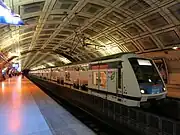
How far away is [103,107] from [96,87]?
1666 millimetres

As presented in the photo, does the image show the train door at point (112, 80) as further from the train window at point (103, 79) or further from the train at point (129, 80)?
the train window at point (103, 79)

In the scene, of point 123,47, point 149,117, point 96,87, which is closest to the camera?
point 149,117

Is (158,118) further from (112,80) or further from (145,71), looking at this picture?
(112,80)

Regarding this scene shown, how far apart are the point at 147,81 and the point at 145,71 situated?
24.9 inches

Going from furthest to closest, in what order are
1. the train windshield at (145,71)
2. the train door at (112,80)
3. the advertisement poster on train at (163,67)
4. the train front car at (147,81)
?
the advertisement poster on train at (163,67) < the train door at (112,80) < the train windshield at (145,71) < the train front car at (147,81)

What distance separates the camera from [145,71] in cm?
1105

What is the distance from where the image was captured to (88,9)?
1858cm

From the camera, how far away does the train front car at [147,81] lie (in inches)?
399

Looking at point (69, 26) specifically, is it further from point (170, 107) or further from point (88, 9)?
point (170, 107)

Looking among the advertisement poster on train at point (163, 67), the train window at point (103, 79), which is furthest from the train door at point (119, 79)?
the advertisement poster on train at point (163, 67)

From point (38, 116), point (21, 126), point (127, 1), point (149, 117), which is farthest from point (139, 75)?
point (127, 1)

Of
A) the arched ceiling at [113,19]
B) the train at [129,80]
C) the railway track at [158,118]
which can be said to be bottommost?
the railway track at [158,118]

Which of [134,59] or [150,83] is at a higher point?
[134,59]

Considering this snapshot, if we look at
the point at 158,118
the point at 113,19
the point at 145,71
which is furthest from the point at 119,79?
the point at 113,19
